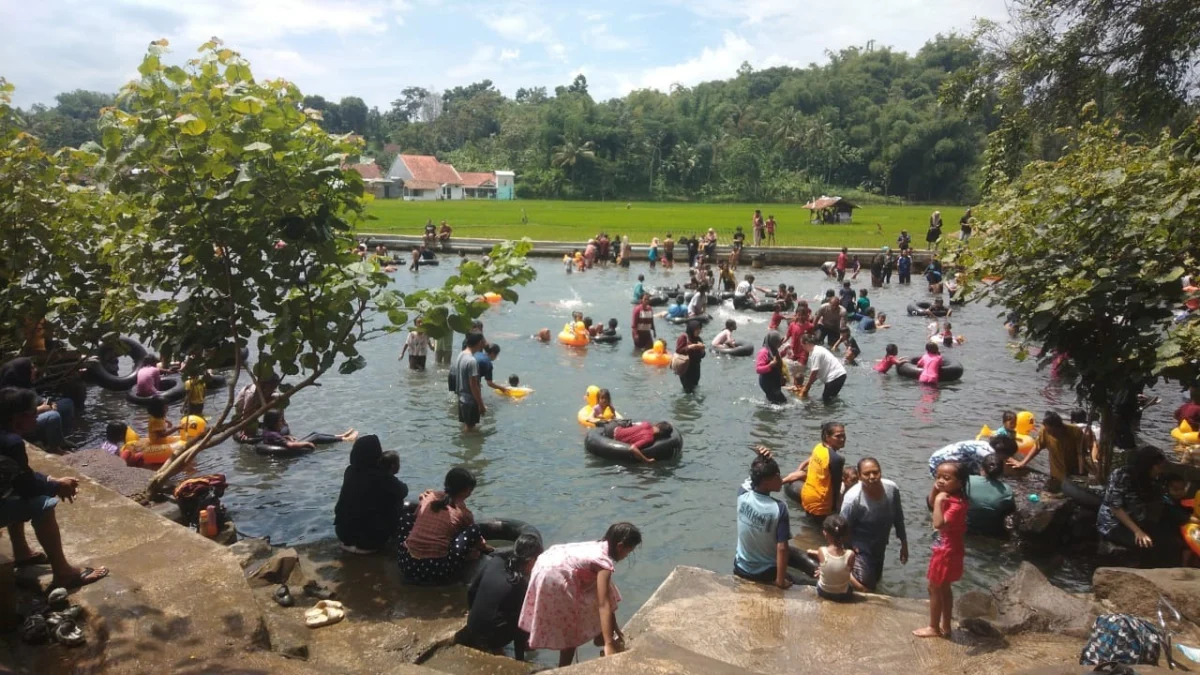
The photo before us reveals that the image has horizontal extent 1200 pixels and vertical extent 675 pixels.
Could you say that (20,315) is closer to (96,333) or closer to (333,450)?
(96,333)

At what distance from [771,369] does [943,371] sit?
4.72 m

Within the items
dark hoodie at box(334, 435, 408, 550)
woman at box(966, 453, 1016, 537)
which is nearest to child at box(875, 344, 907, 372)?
woman at box(966, 453, 1016, 537)

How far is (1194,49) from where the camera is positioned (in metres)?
14.0

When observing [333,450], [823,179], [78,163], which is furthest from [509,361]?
[823,179]

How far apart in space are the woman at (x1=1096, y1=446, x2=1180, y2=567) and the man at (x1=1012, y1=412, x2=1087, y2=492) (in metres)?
2.15

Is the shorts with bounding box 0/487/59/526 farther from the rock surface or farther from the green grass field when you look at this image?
the green grass field

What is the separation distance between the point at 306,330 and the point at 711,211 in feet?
218

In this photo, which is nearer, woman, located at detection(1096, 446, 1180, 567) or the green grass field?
woman, located at detection(1096, 446, 1180, 567)

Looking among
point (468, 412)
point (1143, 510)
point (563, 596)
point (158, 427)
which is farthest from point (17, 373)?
point (1143, 510)

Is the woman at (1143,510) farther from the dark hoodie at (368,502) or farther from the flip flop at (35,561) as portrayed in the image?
the flip flop at (35,561)

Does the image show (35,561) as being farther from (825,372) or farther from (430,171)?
(430,171)

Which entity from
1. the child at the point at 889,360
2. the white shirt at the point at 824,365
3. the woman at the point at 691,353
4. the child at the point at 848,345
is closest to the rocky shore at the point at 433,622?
the white shirt at the point at 824,365

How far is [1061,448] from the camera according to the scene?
1106 cm

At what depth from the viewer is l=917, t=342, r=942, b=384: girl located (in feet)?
57.0
